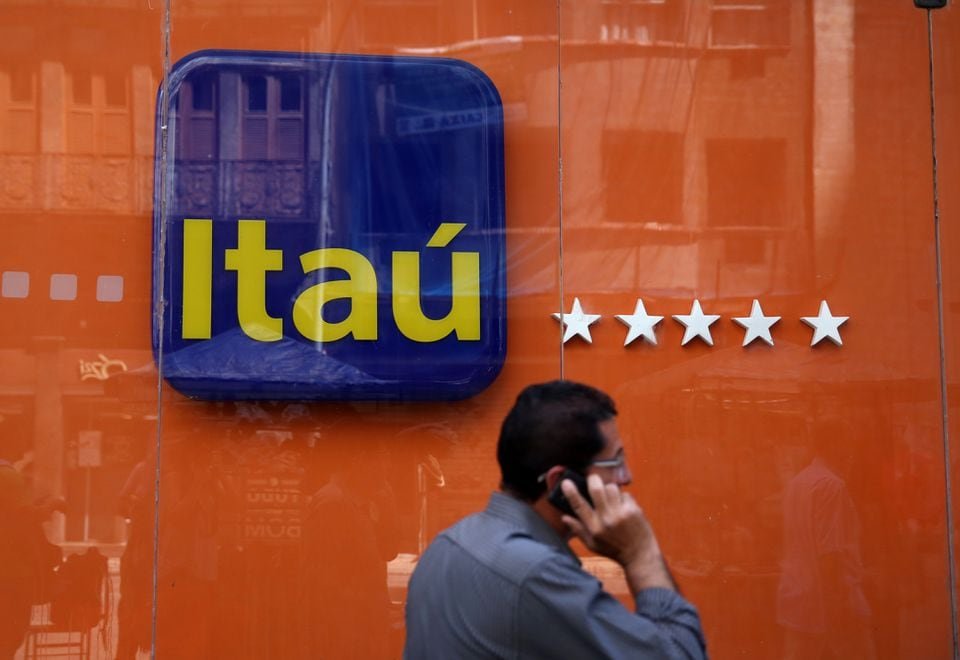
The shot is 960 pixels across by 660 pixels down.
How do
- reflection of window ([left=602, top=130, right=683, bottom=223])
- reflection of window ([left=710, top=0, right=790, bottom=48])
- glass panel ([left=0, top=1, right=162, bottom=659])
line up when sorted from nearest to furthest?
glass panel ([left=0, top=1, right=162, bottom=659]) → reflection of window ([left=602, top=130, right=683, bottom=223]) → reflection of window ([left=710, top=0, right=790, bottom=48])

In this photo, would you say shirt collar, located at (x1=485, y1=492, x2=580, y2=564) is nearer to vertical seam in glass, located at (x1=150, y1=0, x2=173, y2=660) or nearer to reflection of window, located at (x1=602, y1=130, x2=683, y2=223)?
vertical seam in glass, located at (x1=150, y1=0, x2=173, y2=660)

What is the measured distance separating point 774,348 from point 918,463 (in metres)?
0.95

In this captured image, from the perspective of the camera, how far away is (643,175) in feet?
19.4

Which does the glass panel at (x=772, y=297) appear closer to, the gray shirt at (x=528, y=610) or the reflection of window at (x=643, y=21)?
the reflection of window at (x=643, y=21)

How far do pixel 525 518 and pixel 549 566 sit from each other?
20 centimetres

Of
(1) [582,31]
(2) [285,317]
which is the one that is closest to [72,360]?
(2) [285,317]

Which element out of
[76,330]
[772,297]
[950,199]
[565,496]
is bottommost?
[565,496]

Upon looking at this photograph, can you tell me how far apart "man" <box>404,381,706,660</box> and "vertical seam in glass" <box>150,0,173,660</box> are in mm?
3105

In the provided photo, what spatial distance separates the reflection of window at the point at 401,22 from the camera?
19.1 feet

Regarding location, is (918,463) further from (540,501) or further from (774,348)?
(540,501)

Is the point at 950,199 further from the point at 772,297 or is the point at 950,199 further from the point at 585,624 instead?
the point at 585,624

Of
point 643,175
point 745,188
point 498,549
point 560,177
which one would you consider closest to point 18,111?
point 560,177

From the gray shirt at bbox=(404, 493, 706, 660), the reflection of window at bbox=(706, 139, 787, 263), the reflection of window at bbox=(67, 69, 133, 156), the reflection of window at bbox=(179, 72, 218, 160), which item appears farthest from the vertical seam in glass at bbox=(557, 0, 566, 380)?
the gray shirt at bbox=(404, 493, 706, 660)

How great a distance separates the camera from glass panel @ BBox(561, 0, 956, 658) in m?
5.79
